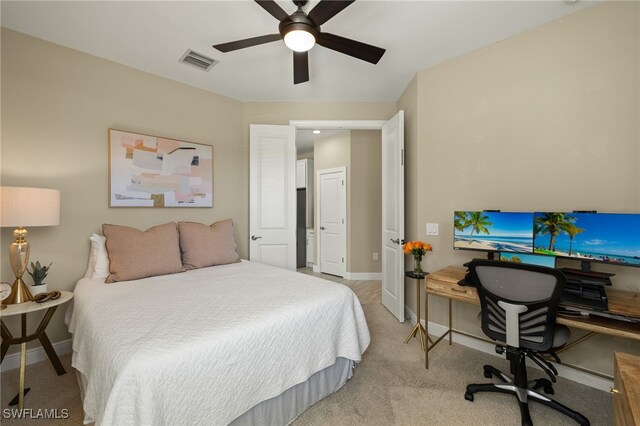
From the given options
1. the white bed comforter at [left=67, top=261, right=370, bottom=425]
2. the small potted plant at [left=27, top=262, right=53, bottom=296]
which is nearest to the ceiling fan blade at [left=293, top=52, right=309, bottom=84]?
the white bed comforter at [left=67, top=261, right=370, bottom=425]

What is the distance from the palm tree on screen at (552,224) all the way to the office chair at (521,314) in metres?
0.55

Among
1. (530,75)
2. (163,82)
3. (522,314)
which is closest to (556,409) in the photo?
(522,314)

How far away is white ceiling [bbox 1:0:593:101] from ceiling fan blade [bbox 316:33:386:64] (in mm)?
351

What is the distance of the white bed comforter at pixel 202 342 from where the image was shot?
113cm

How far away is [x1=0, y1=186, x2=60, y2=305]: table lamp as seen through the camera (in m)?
1.84

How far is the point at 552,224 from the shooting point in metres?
1.96

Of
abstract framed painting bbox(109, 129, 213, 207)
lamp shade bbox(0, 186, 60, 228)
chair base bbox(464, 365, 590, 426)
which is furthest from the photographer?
abstract framed painting bbox(109, 129, 213, 207)

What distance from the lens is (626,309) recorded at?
1.56 meters

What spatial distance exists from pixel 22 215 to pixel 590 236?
3.76 m

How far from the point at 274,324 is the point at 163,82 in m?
2.95

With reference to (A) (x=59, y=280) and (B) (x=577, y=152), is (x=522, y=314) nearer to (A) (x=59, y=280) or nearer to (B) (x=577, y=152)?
(B) (x=577, y=152)

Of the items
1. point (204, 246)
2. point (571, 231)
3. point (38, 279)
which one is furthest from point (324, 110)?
point (38, 279)

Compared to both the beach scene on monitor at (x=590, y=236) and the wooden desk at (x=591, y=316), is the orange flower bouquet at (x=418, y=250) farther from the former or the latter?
the beach scene on monitor at (x=590, y=236)

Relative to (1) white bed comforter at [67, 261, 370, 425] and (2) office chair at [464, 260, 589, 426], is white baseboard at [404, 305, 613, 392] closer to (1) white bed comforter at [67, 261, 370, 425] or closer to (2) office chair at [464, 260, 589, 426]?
(2) office chair at [464, 260, 589, 426]
